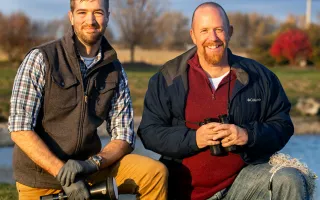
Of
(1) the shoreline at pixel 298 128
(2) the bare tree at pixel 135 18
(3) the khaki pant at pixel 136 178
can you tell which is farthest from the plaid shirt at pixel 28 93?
(2) the bare tree at pixel 135 18

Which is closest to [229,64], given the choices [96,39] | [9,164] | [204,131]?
Result: [204,131]

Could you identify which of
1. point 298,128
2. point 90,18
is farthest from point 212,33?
point 298,128

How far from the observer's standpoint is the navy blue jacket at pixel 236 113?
159 inches

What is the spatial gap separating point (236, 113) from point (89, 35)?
3.81ft

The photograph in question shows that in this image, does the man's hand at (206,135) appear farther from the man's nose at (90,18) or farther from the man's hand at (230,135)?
the man's nose at (90,18)

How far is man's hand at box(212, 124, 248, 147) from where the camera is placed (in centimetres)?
386

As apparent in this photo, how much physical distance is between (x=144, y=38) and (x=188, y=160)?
155 ft

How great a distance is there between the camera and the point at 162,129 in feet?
13.5

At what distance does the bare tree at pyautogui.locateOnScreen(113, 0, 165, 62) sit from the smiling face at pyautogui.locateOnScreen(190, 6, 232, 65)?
45.6 m

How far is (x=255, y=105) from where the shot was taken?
4.15 meters

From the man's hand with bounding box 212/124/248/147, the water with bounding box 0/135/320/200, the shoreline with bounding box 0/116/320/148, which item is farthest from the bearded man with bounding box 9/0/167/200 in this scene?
the shoreline with bounding box 0/116/320/148

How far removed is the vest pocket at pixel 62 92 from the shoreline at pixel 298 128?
7088mm

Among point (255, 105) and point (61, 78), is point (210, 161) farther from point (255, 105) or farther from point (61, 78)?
point (61, 78)

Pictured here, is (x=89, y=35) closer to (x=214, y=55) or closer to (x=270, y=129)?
(x=214, y=55)
